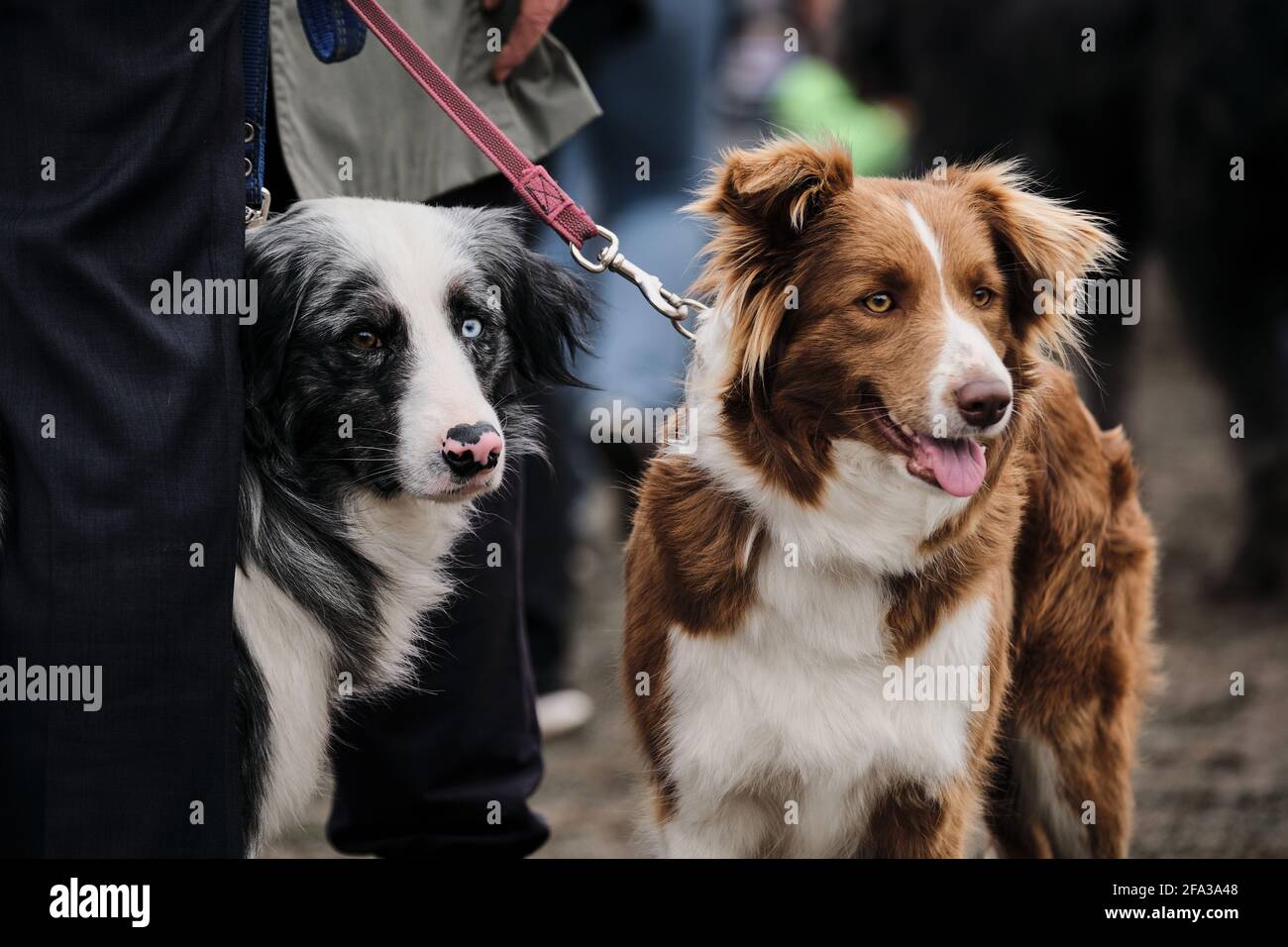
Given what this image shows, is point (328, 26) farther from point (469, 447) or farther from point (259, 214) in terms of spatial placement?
point (469, 447)

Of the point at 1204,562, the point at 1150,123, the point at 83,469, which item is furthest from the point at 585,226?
the point at 1204,562

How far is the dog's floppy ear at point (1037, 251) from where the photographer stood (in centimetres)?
263

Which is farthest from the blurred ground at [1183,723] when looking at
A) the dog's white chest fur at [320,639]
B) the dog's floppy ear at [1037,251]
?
the dog's floppy ear at [1037,251]

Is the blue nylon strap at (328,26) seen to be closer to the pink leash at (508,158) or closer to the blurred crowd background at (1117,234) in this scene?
the pink leash at (508,158)

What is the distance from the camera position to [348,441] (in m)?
2.51

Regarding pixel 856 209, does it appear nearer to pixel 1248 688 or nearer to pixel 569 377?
pixel 569 377

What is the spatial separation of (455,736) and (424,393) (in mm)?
839

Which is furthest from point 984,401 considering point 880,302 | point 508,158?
point 508,158

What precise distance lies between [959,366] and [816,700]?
25.1 inches

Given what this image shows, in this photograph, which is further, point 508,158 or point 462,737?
point 462,737

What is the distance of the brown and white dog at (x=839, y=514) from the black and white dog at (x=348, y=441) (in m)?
0.41

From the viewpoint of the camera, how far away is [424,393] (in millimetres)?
2430

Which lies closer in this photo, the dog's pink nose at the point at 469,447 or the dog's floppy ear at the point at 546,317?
the dog's pink nose at the point at 469,447

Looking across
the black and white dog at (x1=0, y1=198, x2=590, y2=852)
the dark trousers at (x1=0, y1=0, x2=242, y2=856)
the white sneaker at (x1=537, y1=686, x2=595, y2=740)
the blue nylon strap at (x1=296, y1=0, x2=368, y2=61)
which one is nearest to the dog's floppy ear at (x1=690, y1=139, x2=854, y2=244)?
the black and white dog at (x1=0, y1=198, x2=590, y2=852)
